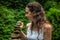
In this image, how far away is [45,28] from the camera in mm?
5039

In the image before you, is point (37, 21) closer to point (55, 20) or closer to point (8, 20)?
point (55, 20)

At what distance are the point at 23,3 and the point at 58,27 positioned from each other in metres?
2.49

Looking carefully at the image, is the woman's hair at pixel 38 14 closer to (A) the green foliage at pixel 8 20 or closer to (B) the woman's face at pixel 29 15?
(B) the woman's face at pixel 29 15

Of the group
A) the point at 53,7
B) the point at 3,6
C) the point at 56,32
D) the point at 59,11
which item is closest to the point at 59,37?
the point at 56,32

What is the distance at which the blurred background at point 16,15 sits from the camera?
9.31 m

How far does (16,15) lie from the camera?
34.1ft

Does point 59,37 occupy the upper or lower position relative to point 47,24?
upper

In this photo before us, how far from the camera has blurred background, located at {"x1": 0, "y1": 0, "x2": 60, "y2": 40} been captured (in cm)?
931

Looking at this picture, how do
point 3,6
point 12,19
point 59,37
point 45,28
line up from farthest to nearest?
point 3,6 → point 12,19 → point 59,37 → point 45,28

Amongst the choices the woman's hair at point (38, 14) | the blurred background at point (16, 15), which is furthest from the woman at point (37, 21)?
the blurred background at point (16, 15)

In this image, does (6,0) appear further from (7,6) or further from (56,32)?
(56,32)

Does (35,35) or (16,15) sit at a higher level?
(16,15)

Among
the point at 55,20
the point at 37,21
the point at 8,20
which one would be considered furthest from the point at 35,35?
the point at 8,20

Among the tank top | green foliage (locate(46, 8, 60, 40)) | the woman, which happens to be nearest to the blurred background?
green foliage (locate(46, 8, 60, 40))
